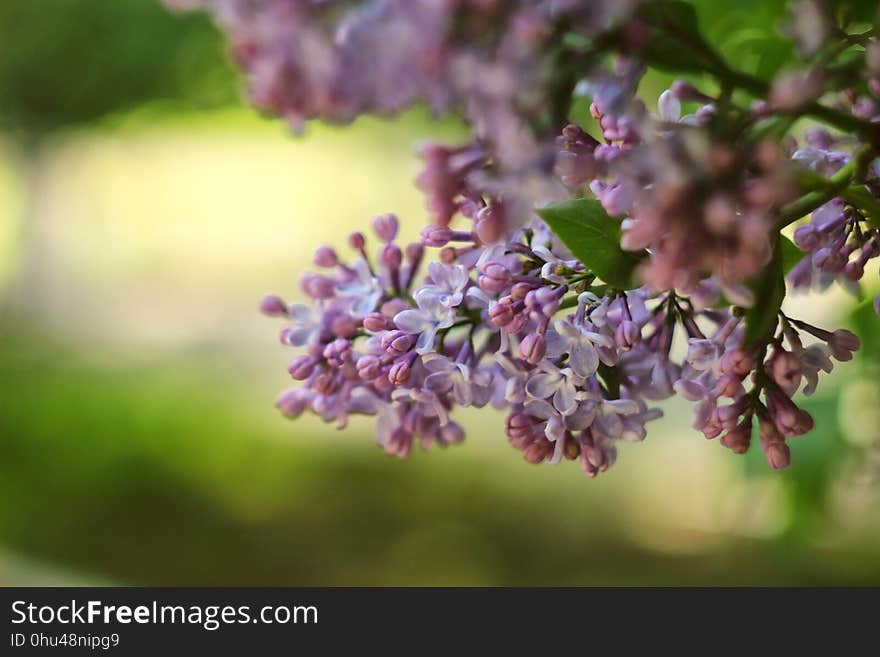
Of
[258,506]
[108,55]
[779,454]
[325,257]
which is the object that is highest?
[108,55]

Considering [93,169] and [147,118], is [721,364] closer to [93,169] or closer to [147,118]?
[147,118]

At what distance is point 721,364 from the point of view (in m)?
0.24

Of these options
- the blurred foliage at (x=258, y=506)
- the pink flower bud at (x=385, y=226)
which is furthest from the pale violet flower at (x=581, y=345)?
the blurred foliage at (x=258, y=506)

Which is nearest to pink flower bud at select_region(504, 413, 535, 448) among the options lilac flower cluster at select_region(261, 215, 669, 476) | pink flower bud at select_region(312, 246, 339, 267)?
lilac flower cluster at select_region(261, 215, 669, 476)

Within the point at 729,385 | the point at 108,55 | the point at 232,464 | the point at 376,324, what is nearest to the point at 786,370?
the point at 729,385

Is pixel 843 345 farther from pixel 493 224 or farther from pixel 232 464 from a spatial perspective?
pixel 232 464

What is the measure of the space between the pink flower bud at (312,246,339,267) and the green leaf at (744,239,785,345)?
0.16 m

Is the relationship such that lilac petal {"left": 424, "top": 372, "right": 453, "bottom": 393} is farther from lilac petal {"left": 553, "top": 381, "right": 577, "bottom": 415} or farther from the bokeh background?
the bokeh background

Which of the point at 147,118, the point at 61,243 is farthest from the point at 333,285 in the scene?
the point at 61,243

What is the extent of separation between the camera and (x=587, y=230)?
0.23 meters

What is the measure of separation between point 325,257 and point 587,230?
0.13 meters

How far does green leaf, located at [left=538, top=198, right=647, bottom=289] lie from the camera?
0.74ft

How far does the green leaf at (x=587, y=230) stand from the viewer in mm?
225

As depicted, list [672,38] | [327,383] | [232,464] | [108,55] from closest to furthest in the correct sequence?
[672,38] → [327,383] → [232,464] → [108,55]
